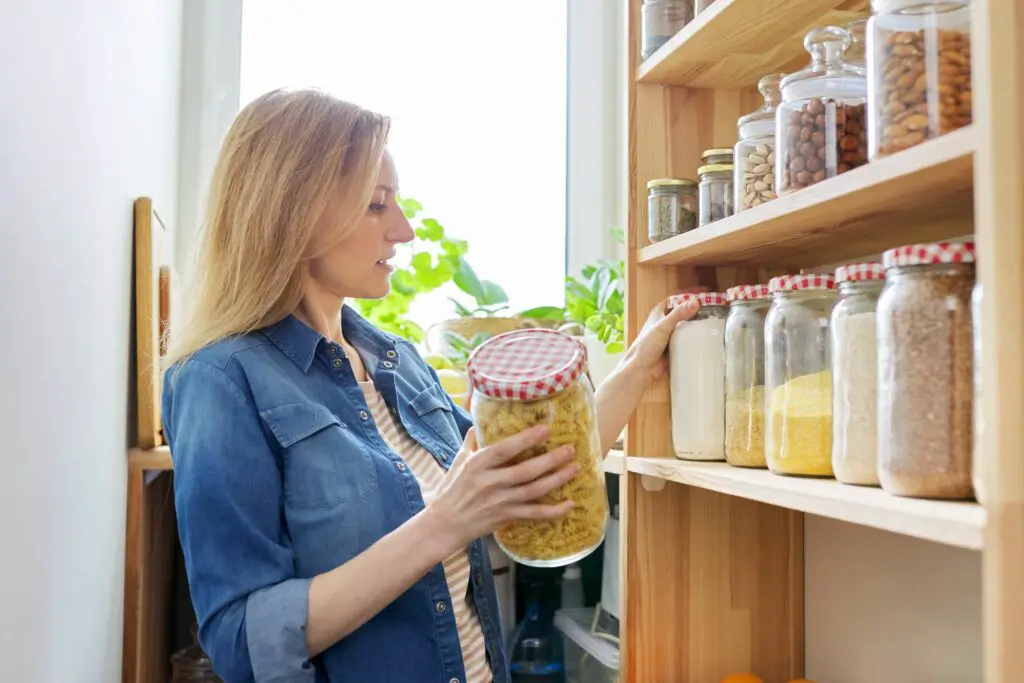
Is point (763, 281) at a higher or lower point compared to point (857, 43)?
lower

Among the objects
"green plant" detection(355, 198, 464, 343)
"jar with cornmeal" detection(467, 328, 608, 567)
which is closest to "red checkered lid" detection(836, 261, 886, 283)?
"jar with cornmeal" detection(467, 328, 608, 567)

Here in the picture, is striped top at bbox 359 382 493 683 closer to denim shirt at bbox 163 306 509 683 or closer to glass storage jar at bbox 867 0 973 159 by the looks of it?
denim shirt at bbox 163 306 509 683

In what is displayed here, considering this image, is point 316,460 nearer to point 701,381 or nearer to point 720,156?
point 701,381

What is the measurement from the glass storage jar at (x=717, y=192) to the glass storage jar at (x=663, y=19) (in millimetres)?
189

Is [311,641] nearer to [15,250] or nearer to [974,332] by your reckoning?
[15,250]

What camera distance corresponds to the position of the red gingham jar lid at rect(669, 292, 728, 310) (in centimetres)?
109

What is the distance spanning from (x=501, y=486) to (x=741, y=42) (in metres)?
0.59

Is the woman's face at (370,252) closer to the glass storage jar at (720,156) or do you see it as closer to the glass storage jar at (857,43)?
the glass storage jar at (720,156)

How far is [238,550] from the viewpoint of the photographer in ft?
3.09

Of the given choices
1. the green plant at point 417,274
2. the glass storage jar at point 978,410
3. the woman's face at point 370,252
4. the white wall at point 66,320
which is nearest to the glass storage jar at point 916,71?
the glass storage jar at point 978,410

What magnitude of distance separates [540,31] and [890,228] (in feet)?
5.05

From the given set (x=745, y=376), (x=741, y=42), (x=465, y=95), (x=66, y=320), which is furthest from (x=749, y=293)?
(x=465, y=95)

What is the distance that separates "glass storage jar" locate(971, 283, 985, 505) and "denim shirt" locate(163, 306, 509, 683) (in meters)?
0.60

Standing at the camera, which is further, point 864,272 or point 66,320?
point 66,320
